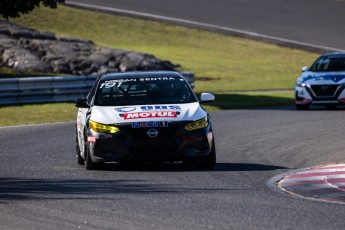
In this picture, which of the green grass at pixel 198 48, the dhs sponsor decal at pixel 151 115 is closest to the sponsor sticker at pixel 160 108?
the dhs sponsor decal at pixel 151 115

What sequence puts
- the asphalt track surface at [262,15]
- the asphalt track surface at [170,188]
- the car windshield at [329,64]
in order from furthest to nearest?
the asphalt track surface at [262,15]
the car windshield at [329,64]
the asphalt track surface at [170,188]

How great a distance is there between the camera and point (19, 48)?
3856 cm

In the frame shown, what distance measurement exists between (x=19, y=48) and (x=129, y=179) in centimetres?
2527

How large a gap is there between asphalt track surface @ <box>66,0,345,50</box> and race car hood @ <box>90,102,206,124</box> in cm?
3219

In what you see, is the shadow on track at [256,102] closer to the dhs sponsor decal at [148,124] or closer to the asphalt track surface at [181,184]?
the asphalt track surface at [181,184]

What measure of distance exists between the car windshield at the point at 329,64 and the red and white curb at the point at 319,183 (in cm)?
1436

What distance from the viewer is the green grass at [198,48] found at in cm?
4231

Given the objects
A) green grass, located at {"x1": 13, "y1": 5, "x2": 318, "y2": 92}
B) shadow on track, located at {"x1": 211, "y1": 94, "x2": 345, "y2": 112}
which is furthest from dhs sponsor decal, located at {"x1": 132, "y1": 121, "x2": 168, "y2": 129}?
green grass, located at {"x1": 13, "y1": 5, "x2": 318, "y2": 92}

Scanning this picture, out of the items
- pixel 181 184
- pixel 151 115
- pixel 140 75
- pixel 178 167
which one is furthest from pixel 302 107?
pixel 181 184

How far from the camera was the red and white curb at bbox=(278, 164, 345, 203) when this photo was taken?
12.3 metres

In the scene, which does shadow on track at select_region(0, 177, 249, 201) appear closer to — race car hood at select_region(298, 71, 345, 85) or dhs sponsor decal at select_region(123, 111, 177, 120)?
dhs sponsor decal at select_region(123, 111, 177, 120)

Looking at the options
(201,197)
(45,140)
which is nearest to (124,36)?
(45,140)

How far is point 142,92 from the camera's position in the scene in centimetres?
1617

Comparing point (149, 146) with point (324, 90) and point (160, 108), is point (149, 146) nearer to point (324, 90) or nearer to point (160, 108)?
point (160, 108)
